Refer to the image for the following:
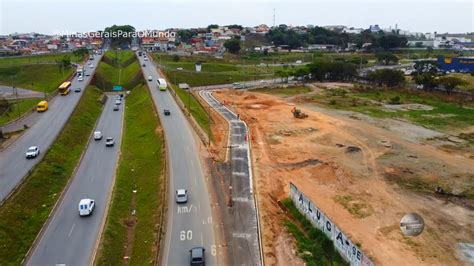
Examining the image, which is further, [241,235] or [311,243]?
[311,243]

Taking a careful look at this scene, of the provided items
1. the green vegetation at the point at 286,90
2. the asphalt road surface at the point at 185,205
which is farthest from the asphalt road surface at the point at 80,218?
the green vegetation at the point at 286,90

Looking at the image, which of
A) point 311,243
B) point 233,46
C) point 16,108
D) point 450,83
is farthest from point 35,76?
point 450,83

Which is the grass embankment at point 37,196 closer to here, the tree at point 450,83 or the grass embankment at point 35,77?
the grass embankment at point 35,77

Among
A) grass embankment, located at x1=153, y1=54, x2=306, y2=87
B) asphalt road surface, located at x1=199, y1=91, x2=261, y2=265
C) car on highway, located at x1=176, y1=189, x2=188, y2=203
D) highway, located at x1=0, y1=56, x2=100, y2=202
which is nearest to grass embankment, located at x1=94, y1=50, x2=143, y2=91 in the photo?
grass embankment, located at x1=153, y1=54, x2=306, y2=87

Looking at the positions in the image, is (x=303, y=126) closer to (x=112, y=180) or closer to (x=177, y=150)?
(x=177, y=150)

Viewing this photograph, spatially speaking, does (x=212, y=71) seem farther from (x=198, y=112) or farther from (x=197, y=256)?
(x=197, y=256)
